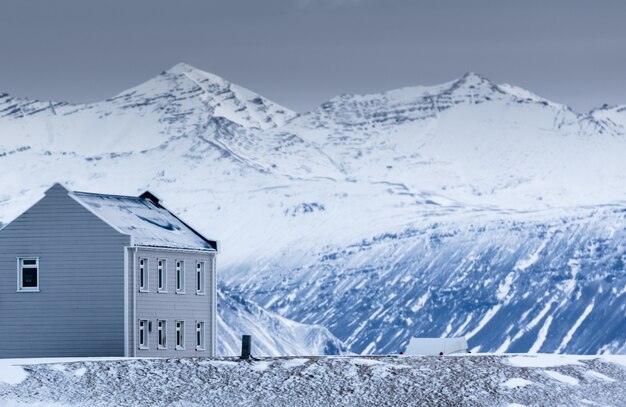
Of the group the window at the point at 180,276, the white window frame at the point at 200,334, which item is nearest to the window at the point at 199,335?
the white window frame at the point at 200,334

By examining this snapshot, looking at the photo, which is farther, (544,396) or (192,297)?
(192,297)

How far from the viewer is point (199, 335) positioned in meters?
122

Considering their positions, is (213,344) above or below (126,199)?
below

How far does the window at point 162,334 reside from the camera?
382 feet

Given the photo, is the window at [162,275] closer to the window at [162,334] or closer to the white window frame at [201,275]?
the window at [162,334]

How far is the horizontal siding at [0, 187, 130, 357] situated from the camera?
113000 mm

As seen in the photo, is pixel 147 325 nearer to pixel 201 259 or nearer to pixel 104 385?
pixel 201 259

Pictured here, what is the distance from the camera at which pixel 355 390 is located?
95.5 m

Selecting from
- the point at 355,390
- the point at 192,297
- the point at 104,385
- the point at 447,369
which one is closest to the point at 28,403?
the point at 104,385

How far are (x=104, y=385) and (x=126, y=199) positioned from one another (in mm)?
34104

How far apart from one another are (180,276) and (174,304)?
203cm

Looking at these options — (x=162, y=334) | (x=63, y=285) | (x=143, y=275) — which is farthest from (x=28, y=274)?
(x=162, y=334)

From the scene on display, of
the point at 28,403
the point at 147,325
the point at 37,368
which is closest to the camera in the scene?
the point at 28,403

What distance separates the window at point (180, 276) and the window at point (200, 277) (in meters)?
1.76
